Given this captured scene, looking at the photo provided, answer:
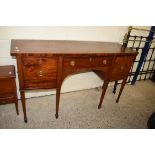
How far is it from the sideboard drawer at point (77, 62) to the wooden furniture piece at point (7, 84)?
0.55m

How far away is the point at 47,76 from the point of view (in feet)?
5.10

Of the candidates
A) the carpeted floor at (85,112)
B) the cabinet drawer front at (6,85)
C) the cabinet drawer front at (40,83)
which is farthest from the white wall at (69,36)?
the cabinet drawer front at (40,83)

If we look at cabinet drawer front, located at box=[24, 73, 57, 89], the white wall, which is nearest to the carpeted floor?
the white wall

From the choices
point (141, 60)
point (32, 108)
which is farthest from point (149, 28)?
point (32, 108)

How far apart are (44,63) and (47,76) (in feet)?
0.49

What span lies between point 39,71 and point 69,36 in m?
0.74

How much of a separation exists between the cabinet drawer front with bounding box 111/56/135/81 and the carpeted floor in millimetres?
493

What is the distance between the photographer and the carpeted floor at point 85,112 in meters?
1.81

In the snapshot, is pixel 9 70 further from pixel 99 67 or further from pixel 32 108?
pixel 99 67

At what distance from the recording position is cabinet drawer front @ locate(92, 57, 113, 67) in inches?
66.4

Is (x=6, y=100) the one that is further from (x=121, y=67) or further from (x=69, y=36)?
(x=121, y=67)

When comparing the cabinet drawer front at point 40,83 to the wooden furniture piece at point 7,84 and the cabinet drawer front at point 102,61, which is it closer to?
the wooden furniture piece at point 7,84

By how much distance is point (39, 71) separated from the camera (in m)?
1.49
